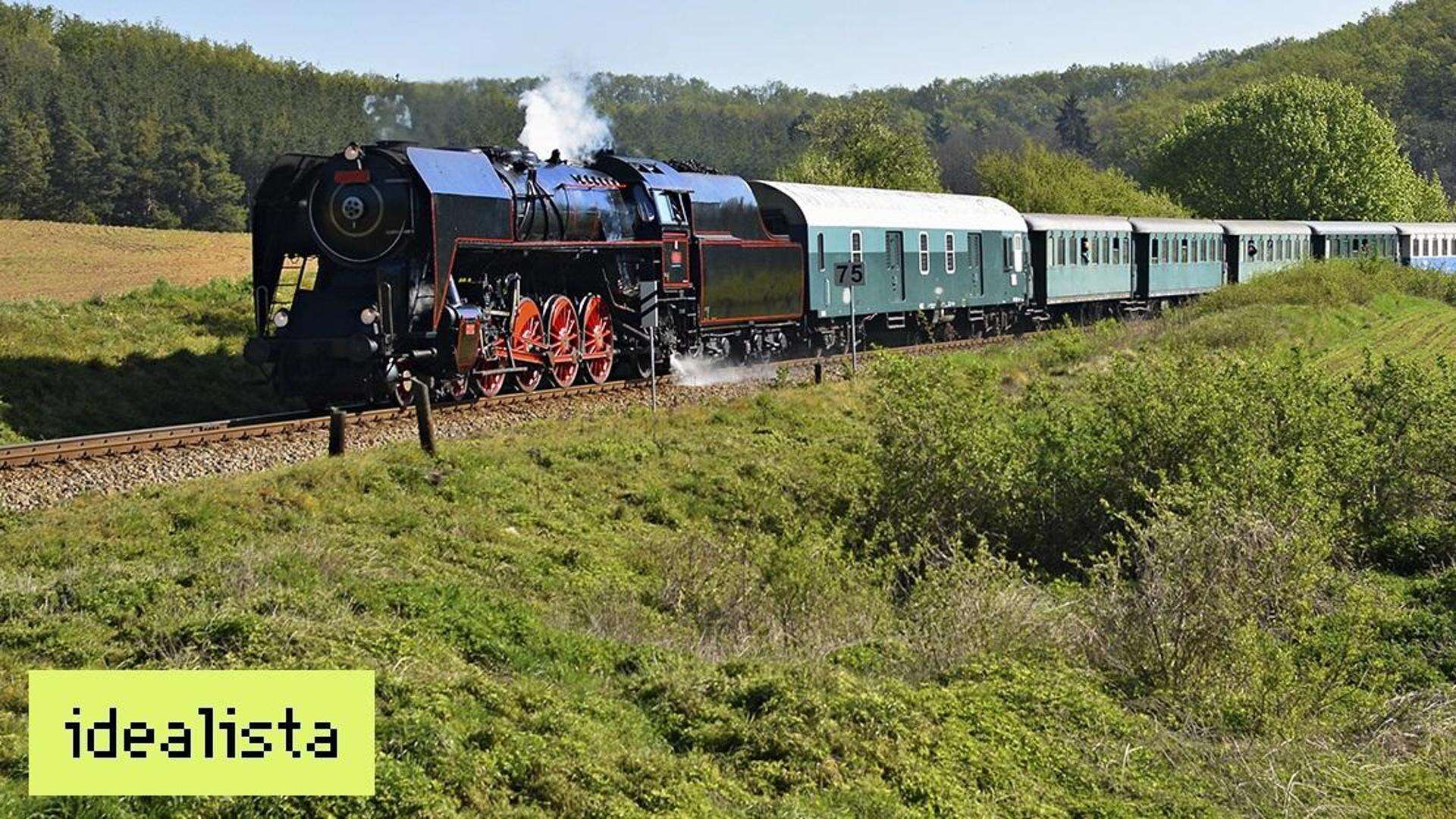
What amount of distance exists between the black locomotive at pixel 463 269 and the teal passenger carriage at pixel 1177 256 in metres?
22.0

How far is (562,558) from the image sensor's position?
15.8m

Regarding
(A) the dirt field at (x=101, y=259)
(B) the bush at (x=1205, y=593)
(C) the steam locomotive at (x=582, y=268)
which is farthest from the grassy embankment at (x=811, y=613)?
(A) the dirt field at (x=101, y=259)

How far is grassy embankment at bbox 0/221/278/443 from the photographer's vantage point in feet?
70.8

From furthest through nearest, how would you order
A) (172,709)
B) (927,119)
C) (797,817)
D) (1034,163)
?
(927,119), (1034,163), (797,817), (172,709)

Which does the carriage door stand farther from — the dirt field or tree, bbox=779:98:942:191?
tree, bbox=779:98:942:191

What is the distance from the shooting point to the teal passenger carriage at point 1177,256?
45500 millimetres

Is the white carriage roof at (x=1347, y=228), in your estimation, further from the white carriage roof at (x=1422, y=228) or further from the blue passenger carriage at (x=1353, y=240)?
the white carriage roof at (x=1422, y=228)

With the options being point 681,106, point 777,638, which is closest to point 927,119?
point 681,106

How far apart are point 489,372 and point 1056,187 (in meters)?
46.4

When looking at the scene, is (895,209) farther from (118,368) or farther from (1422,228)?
(1422,228)

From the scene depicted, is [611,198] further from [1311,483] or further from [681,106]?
[681,106]

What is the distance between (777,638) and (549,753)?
4.56m

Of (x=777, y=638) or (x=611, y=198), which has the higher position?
(x=611, y=198)

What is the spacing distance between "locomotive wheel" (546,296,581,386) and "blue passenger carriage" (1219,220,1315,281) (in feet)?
107
